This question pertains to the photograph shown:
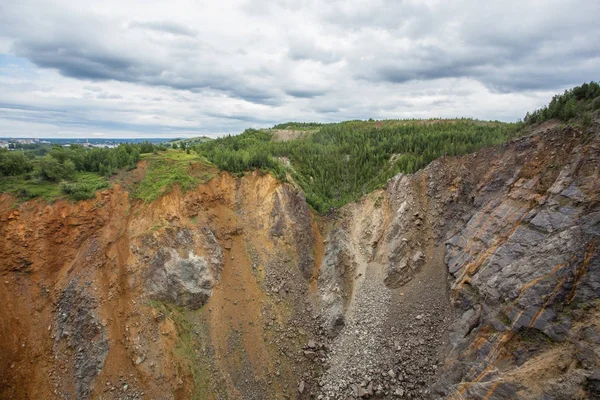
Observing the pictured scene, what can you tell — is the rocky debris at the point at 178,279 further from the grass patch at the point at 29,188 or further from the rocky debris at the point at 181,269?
the grass patch at the point at 29,188

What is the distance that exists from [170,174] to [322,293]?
16.9 metres

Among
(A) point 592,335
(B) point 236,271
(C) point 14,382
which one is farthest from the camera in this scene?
(B) point 236,271

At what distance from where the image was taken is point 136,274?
2202 cm

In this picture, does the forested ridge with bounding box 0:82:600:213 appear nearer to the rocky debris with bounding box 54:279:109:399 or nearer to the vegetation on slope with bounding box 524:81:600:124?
the vegetation on slope with bounding box 524:81:600:124

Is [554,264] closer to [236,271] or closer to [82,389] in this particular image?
[236,271]

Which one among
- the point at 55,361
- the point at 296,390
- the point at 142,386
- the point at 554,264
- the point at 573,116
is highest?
the point at 573,116

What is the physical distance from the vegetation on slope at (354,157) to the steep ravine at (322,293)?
137 inches

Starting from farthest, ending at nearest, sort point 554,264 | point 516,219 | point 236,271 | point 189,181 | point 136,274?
point 189,181, point 236,271, point 136,274, point 516,219, point 554,264

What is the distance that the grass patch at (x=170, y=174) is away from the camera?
25612 millimetres

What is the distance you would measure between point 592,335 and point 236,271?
21.6m

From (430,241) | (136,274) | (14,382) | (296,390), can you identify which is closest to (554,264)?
(430,241)

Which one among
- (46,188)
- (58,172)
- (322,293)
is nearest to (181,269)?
(322,293)

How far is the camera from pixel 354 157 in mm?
38812

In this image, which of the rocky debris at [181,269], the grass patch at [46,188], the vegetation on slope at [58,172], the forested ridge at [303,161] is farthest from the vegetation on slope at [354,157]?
the grass patch at [46,188]
